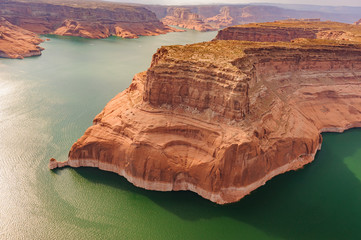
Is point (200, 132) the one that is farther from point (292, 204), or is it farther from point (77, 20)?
point (77, 20)

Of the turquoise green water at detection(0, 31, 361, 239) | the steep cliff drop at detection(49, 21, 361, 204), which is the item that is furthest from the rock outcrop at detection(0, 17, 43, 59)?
the steep cliff drop at detection(49, 21, 361, 204)

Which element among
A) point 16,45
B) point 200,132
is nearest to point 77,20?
point 16,45

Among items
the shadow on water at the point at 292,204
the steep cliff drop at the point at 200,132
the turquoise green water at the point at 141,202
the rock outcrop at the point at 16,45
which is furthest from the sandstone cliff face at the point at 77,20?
the shadow on water at the point at 292,204

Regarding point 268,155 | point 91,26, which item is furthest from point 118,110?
point 91,26

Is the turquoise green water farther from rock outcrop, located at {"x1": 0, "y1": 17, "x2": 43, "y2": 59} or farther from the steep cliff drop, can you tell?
rock outcrop, located at {"x1": 0, "y1": 17, "x2": 43, "y2": 59}

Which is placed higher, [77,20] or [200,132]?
[77,20]

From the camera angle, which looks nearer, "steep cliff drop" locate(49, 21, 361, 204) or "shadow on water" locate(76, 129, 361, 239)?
"shadow on water" locate(76, 129, 361, 239)
